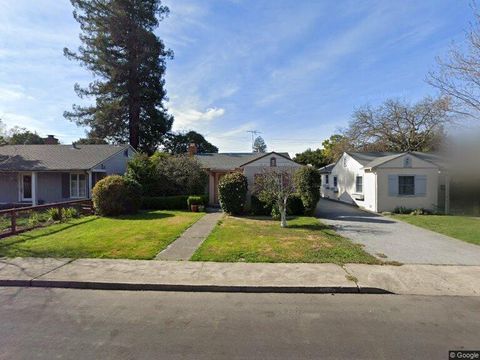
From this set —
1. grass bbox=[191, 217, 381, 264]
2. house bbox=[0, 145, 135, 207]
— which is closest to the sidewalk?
grass bbox=[191, 217, 381, 264]

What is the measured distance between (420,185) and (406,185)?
30.2 inches

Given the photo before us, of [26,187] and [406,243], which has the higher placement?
[26,187]

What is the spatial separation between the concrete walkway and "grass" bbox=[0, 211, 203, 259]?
0.25 meters

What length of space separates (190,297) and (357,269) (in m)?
3.71

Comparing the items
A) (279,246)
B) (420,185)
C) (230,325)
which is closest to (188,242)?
(279,246)

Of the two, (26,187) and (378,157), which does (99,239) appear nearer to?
(26,187)

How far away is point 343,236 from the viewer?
10766 mm

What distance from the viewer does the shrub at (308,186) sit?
15.8 metres

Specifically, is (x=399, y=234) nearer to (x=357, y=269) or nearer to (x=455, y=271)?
(x=455, y=271)

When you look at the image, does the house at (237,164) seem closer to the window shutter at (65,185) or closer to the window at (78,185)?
the window at (78,185)

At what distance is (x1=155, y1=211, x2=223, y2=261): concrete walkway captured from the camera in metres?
7.89

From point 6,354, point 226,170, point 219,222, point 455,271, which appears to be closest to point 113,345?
point 6,354

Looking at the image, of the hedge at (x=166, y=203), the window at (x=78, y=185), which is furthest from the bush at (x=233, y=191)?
the window at (x=78, y=185)

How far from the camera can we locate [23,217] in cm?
1479
